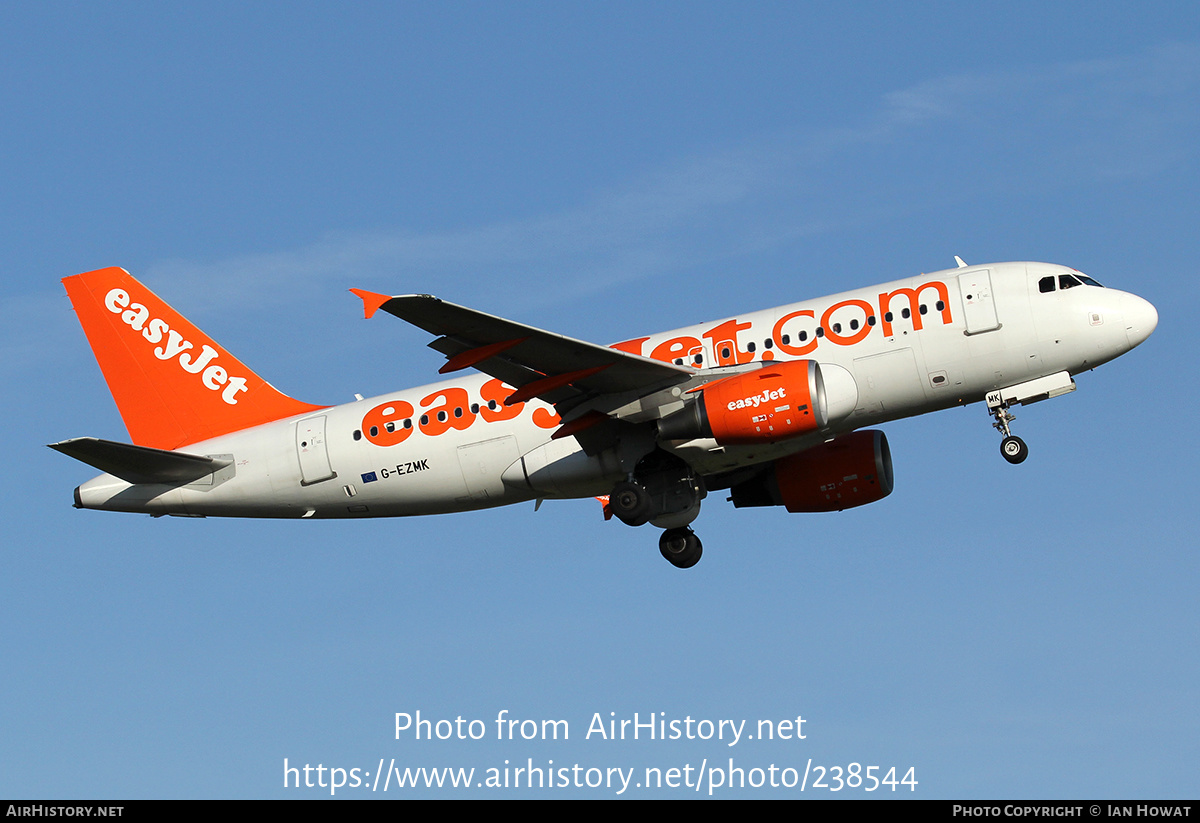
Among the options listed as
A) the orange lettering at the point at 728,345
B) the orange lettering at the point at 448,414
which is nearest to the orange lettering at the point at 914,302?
the orange lettering at the point at 728,345

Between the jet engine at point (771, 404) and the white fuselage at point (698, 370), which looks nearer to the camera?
the jet engine at point (771, 404)

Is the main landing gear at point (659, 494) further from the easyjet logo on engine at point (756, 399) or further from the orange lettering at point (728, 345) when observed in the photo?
the easyjet logo on engine at point (756, 399)

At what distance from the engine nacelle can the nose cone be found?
6908 millimetres

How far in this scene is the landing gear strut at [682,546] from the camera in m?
37.4

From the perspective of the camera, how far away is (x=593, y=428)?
113 feet

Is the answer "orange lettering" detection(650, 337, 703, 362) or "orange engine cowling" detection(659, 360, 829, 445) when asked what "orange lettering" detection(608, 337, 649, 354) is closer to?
"orange lettering" detection(650, 337, 703, 362)

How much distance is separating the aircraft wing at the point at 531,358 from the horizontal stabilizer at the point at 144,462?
364 inches

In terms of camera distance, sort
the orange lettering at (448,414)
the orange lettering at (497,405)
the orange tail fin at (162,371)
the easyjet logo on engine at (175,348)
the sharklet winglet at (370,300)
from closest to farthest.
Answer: the sharklet winglet at (370,300) → the orange lettering at (497,405) → the orange lettering at (448,414) → the orange tail fin at (162,371) → the easyjet logo on engine at (175,348)

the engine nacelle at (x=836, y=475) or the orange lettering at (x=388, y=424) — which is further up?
the orange lettering at (x=388, y=424)

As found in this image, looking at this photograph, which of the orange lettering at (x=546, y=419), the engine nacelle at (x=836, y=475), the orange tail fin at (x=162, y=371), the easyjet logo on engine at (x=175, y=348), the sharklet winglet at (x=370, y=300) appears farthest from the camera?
the easyjet logo on engine at (x=175, y=348)

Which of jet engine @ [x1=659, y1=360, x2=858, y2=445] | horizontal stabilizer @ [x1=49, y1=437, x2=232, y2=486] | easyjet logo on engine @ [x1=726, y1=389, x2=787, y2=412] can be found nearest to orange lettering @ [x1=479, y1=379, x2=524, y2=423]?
jet engine @ [x1=659, y1=360, x2=858, y2=445]

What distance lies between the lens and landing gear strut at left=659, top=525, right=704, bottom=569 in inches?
1474

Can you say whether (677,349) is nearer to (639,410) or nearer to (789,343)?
(639,410)
